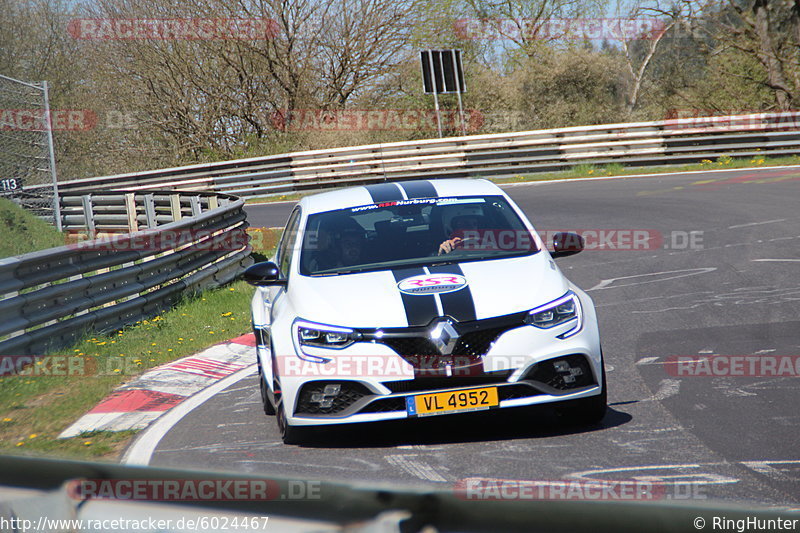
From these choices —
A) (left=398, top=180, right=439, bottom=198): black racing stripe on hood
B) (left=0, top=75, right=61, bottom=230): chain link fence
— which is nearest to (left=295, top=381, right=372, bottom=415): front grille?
(left=398, top=180, right=439, bottom=198): black racing stripe on hood

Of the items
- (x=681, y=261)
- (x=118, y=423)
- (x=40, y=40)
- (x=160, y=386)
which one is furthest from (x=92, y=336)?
(x=40, y=40)

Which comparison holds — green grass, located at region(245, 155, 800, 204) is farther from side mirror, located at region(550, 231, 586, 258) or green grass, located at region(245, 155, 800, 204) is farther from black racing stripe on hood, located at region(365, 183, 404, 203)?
side mirror, located at region(550, 231, 586, 258)

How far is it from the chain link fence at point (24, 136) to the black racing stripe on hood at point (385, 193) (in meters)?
10.5

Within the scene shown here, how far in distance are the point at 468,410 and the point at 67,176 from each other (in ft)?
115

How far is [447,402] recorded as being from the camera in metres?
5.37

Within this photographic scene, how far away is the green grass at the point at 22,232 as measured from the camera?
1791 centimetres

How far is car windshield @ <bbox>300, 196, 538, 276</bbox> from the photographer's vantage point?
21.4 ft

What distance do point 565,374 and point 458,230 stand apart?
5.50ft

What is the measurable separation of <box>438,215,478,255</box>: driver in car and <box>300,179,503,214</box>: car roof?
0.33 meters

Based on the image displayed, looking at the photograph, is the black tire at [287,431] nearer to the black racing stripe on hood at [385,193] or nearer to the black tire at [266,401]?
the black tire at [266,401]

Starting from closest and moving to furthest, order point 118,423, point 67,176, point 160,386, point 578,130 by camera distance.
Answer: point 118,423
point 160,386
point 578,130
point 67,176

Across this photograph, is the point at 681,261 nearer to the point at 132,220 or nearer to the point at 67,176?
the point at 132,220

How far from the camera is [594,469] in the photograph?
487 cm

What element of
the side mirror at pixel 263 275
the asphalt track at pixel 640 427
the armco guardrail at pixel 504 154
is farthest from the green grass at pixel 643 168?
the side mirror at pixel 263 275
